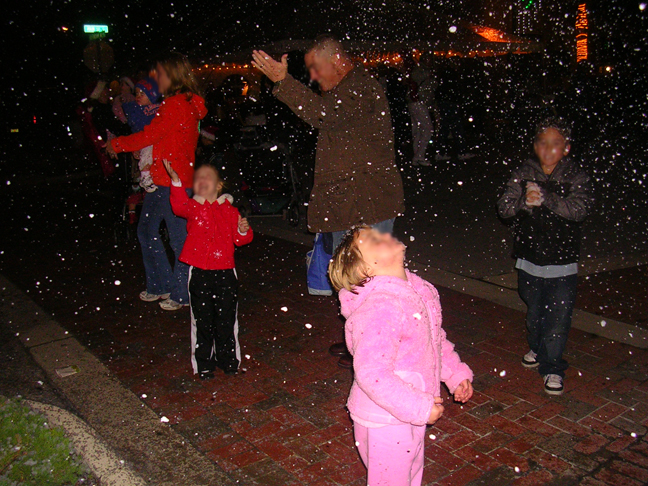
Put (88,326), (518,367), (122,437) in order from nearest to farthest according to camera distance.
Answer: (122,437)
(518,367)
(88,326)

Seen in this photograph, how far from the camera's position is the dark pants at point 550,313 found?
151 inches

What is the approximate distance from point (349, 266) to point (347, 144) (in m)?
1.85

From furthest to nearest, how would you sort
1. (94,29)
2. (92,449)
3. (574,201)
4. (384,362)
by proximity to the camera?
(94,29) → (574,201) → (92,449) → (384,362)

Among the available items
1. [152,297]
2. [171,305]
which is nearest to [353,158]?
[171,305]

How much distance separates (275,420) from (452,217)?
5.81 m

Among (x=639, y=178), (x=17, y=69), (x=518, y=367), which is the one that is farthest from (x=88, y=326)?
(x=17, y=69)

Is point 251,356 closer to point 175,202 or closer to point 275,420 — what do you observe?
point 275,420

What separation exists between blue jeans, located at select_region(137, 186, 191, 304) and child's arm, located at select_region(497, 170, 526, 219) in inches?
107

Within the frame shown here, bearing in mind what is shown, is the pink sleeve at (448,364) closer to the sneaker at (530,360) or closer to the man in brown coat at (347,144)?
the man in brown coat at (347,144)

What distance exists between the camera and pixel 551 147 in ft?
12.3

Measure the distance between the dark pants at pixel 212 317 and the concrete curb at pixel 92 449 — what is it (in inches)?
35.2

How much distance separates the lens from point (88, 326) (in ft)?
17.4

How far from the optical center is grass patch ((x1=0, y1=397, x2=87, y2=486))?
112 inches

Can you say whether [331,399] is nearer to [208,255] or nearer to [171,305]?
[208,255]
